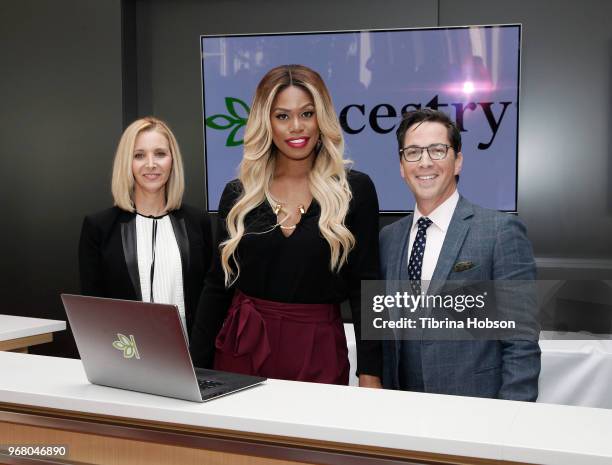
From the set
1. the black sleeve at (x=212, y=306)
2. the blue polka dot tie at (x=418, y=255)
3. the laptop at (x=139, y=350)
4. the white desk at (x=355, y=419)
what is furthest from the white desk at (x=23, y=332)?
the blue polka dot tie at (x=418, y=255)

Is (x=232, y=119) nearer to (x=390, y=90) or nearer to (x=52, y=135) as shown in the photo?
(x=390, y=90)

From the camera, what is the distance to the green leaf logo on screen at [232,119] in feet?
16.0

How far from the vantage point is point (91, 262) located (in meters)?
2.90

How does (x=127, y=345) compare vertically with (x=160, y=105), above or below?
below

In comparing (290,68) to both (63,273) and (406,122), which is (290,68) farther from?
(63,273)

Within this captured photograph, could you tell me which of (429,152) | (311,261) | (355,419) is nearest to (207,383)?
(355,419)

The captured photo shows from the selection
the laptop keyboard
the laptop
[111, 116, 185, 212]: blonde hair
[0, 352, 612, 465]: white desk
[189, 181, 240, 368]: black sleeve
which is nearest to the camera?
[0, 352, 612, 465]: white desk

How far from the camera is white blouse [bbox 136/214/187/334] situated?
115 inches

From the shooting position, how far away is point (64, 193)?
5.12 metres

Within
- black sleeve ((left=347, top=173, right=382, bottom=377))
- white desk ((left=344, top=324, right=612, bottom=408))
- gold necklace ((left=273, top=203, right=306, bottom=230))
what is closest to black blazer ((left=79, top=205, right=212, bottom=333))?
gold necklace ((left=273, top=203, right=306, bottom=230))

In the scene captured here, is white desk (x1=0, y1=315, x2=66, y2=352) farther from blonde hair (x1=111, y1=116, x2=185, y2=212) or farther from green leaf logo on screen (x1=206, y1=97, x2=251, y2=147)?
green leaf logo on screen (x1=206, y1=97, x2=251, y2=147)

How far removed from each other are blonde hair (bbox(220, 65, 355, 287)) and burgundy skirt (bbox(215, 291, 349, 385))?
14cm

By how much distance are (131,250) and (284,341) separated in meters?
0.95

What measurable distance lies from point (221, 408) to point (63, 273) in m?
3.84
